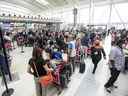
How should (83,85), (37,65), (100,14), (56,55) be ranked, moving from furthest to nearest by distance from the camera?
(100,14), (56,55), (83,85), (37,65)

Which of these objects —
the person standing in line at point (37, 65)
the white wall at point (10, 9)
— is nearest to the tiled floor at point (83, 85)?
the person standing in line at point (37, 65)

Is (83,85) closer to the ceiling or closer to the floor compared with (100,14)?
closer to the floor

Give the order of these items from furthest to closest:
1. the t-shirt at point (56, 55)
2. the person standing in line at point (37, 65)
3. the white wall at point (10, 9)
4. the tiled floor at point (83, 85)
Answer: the white wall at point (10, 9)
the t-shirt at point (56, 55)
the tiled floor at point (83, 85)
the person standing in line at point (37, 65)

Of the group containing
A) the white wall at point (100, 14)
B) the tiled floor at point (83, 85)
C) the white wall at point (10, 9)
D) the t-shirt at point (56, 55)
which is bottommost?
the tiled floor at point (83, 85)

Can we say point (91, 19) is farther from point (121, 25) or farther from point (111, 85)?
point (111, 85)

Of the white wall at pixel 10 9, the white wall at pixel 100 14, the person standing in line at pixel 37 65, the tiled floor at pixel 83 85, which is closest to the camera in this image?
the person standing in line at pixel 37 65

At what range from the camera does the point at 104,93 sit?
382 centimetres

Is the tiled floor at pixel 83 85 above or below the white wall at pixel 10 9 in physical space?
below

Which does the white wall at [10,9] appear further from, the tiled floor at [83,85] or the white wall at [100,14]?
the tiled floor at [83,85]

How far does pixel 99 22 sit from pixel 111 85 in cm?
1918

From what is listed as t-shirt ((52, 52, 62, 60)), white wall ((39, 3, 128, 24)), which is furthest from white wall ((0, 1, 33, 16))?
t-shirt ((52, 52, 62, 60))

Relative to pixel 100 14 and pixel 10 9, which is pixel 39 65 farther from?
pixel 10 9

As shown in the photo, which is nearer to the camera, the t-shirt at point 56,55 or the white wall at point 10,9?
the t-shirt at point 56,55

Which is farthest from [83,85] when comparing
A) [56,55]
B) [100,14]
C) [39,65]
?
[100,14]
